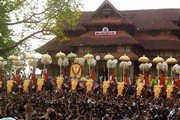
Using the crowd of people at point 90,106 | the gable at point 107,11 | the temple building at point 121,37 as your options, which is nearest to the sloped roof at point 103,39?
the temple building at point 121,37

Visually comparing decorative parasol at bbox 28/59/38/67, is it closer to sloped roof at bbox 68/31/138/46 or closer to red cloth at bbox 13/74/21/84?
red cloth at bbox 13/74/21/84

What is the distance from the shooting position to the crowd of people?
1950 cm

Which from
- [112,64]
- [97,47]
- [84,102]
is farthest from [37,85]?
[97,47]

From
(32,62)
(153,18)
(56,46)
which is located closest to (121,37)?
(153,18)

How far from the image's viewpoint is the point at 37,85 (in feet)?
92.3

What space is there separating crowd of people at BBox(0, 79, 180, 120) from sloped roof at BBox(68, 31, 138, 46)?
1563 centimetres

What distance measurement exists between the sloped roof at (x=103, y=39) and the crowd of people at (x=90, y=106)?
51.3 feet

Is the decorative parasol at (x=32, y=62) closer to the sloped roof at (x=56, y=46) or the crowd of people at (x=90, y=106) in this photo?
the crowd of people at (x=90, y=106)

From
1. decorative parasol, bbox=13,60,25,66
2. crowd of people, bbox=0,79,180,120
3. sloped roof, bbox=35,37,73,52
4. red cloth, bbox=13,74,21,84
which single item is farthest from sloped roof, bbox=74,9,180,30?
crowd of people, bbox=0,79,180,120

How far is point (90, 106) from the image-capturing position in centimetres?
2239

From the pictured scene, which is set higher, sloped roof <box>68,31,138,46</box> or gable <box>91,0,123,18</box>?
gable <box>91,0,123,18</box>

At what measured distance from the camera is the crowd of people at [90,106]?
64.0 feet

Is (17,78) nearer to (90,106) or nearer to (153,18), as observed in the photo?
(90,106)

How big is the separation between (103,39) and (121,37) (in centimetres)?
135
